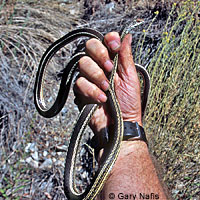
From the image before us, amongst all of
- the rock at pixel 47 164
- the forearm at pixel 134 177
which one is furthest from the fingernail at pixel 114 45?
the rock at pixel 47 164

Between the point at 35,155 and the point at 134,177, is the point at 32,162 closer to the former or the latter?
the point at 35,155

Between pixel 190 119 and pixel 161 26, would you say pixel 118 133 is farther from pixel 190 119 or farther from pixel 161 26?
pixel 161 26

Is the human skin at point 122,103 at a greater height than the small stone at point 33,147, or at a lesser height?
greater

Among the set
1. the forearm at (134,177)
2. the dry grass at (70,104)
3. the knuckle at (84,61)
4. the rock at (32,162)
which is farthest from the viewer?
the rock at (32,162)

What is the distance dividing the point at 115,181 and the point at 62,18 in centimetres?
254

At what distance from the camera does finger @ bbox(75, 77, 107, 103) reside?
1497 mm

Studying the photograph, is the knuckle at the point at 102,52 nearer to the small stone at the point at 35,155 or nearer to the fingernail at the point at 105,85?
the fingernail at the point at 105,85

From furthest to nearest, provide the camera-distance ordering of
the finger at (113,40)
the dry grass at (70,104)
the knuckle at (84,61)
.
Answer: the dry grass at (70,104), the knuckle at (84,61), the finger at (113,40)

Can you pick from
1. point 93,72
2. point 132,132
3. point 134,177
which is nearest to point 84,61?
point 93,72

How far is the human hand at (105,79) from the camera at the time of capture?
149cm

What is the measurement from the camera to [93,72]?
4.94ft

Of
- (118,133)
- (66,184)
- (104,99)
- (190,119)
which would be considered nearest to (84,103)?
(104,99)

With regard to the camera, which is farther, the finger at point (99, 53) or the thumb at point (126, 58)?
the thumb at point (126, 58)

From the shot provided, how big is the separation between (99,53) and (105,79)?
15 centimetres
